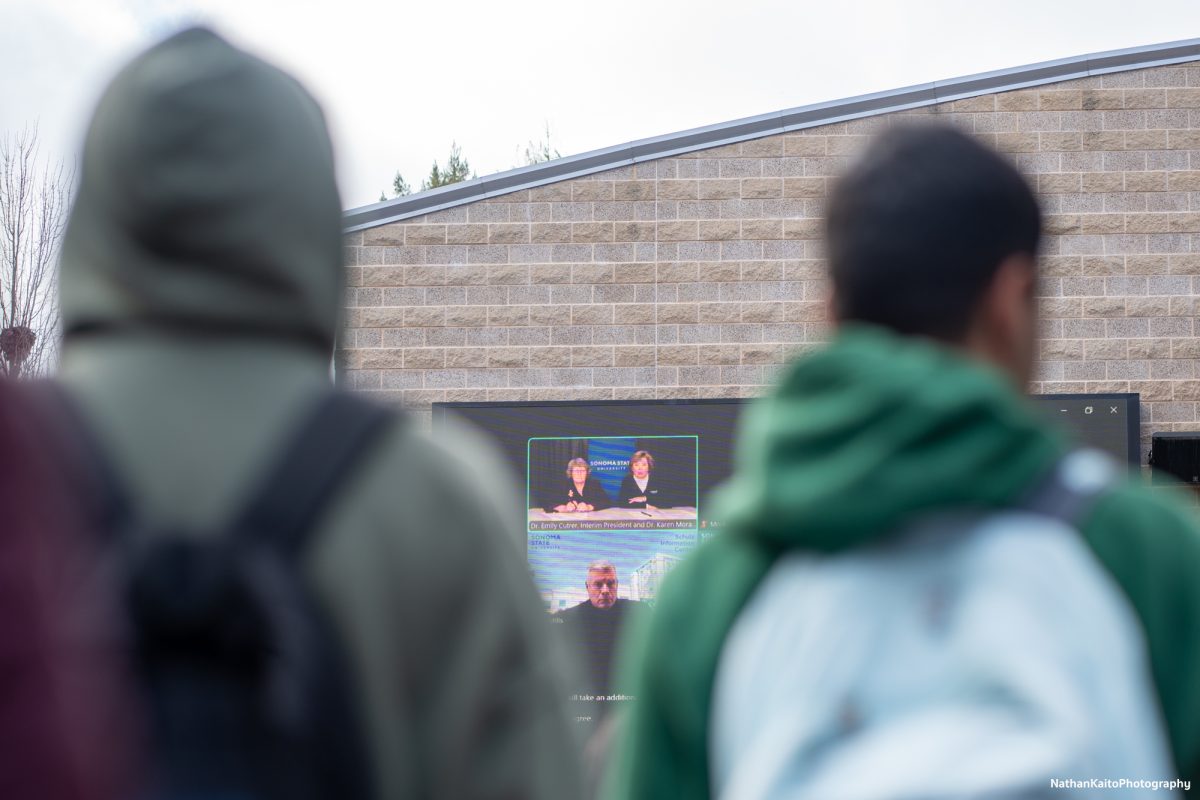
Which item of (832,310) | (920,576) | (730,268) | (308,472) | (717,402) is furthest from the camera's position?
(730,268)

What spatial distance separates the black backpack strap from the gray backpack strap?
0.72 meters

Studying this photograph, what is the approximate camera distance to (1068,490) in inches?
58.8

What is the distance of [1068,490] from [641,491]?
8.07 m

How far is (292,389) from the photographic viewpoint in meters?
1.24

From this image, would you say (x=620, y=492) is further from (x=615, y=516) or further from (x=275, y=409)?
(x=275, y=409)

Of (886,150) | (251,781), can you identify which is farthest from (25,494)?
(886,150)

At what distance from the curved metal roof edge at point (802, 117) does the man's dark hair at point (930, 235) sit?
869 centimetres

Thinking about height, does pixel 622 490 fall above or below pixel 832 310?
below

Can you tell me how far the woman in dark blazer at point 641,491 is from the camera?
954 cm

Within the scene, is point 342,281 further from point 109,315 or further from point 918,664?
point 918,664

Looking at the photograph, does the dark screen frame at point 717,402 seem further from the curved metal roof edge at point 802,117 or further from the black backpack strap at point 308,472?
the black backpack strap at point 308,472

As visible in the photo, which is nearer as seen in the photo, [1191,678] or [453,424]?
[1191,678]

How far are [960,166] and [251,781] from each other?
106 cm

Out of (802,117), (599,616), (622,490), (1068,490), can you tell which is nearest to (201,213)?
(1068,490)
